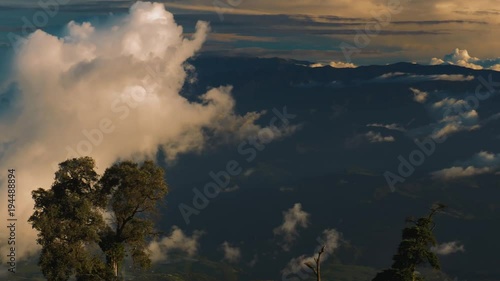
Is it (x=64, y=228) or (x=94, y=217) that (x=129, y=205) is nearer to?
(x=94, y=217)

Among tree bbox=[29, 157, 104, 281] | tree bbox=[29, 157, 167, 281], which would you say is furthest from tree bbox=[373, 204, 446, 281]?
tree bbox=[29, 157, 104, 281]

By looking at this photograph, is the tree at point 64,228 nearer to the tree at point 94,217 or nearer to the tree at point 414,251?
the tree at point 94,217

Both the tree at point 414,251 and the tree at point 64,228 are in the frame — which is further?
the tree at point 64,228

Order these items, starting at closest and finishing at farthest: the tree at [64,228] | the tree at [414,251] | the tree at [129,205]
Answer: the tree at [414,251]
the tree at [64,228]
the tree at [129,205]

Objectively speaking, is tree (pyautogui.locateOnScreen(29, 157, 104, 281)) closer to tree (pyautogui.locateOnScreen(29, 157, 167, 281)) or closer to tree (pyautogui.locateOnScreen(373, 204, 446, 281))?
tree (pyautogui.locateOnScreen(29, 157, 167, 281))

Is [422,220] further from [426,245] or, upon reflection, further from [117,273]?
[117,273]

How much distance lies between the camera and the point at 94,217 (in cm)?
6262

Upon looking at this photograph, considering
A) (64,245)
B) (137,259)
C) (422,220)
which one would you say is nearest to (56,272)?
(64,245)

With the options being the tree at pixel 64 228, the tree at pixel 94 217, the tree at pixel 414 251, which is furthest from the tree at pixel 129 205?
the tree at pixel 414 251

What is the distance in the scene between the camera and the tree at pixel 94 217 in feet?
202

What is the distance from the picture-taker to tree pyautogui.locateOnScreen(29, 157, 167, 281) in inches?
2426

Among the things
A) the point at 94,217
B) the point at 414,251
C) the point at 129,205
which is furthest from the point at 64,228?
the point at 414,251

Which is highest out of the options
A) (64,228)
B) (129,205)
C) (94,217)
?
(129,205)

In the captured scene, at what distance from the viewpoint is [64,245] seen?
203 feet
